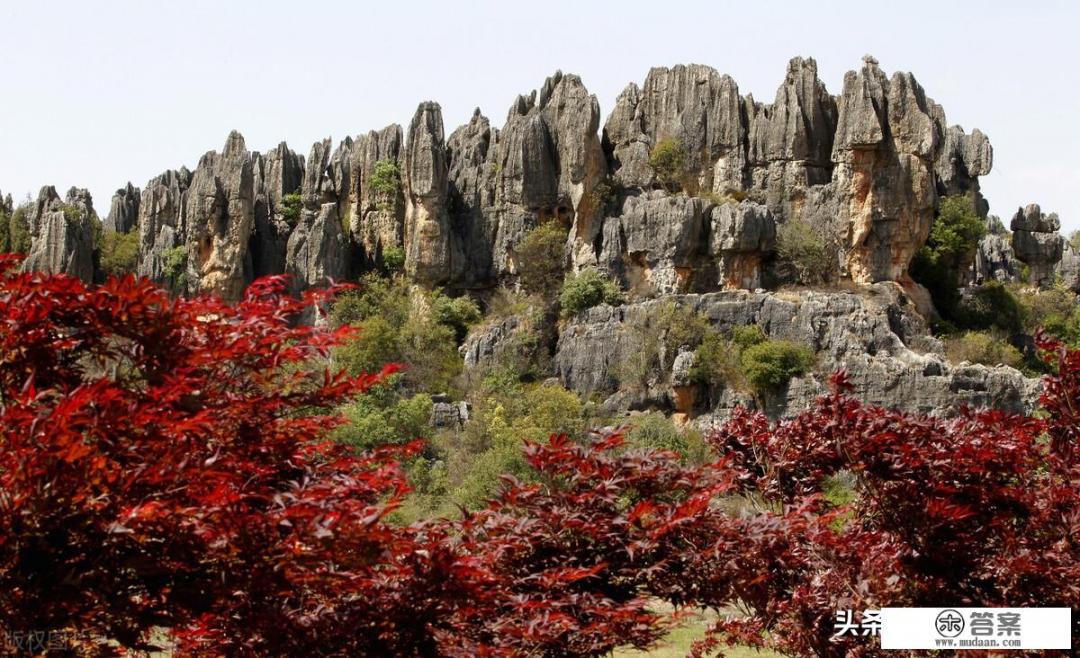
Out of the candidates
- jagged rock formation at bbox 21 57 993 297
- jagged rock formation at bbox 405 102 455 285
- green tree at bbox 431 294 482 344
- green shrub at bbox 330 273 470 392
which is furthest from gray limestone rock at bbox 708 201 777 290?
jagged rock formation at bbox 405 102 455 285

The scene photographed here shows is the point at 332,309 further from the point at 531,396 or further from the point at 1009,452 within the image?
the point at 1009,452

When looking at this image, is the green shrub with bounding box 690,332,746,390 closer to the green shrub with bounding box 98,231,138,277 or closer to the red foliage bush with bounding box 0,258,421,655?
the green shrub with bounding box 98,231,138,277

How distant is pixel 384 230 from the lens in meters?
51.1

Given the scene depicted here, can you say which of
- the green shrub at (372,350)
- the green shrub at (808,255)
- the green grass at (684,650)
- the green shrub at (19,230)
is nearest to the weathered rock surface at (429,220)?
the green shrub at (372,350)

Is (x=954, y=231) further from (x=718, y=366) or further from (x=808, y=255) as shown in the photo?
(x=718, y=366)

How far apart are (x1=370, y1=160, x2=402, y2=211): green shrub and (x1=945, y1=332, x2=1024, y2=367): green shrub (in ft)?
68.7

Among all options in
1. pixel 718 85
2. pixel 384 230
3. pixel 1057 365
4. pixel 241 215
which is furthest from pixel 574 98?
pixel 1057 365

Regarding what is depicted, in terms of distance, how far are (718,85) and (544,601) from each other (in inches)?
1675

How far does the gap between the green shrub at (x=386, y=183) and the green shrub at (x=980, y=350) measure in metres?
21.0

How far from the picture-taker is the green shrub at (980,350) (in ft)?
135

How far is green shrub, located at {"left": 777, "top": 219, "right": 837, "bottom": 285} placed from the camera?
140ft

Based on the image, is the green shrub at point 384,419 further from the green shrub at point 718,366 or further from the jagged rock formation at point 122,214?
the jagged rock formation at point 122,214

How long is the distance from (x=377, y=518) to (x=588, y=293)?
3794cm

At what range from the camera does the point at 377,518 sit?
6215 millimetres
